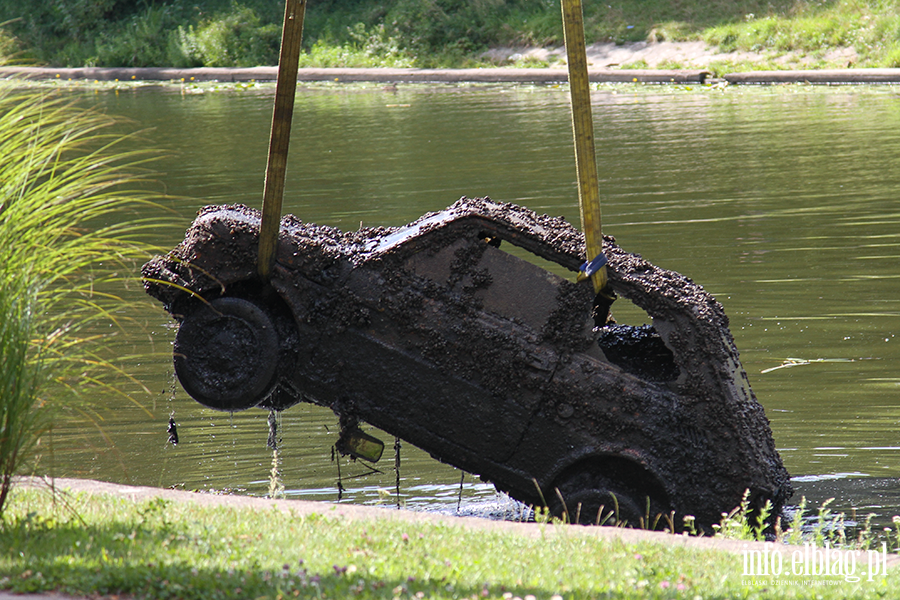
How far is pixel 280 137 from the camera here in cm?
595

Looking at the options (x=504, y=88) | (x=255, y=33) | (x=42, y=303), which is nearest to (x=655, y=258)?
(x=42, y=303)

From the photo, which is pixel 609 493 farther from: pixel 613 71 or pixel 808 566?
pixel 613 71

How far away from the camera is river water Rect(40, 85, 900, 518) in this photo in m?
7.08

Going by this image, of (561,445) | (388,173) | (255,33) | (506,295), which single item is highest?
(255,33)

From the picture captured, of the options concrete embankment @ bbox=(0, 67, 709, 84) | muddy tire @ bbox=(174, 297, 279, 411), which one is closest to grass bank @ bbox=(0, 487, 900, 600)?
muddy tire @ bbox=(174, 297, 279, 411)

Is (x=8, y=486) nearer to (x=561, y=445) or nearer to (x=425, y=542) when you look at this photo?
(x=425, y=542)

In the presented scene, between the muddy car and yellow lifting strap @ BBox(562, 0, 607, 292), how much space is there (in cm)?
12

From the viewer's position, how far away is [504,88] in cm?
2912

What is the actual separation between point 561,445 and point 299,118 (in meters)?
20.4

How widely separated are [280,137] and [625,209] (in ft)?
29.6

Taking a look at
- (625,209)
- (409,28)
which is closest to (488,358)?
(625,209)

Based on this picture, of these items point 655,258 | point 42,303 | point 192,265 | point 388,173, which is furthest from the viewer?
point 388,173

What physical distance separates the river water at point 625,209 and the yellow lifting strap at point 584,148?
5.78 feet

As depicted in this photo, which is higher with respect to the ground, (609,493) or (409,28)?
(409,28)
